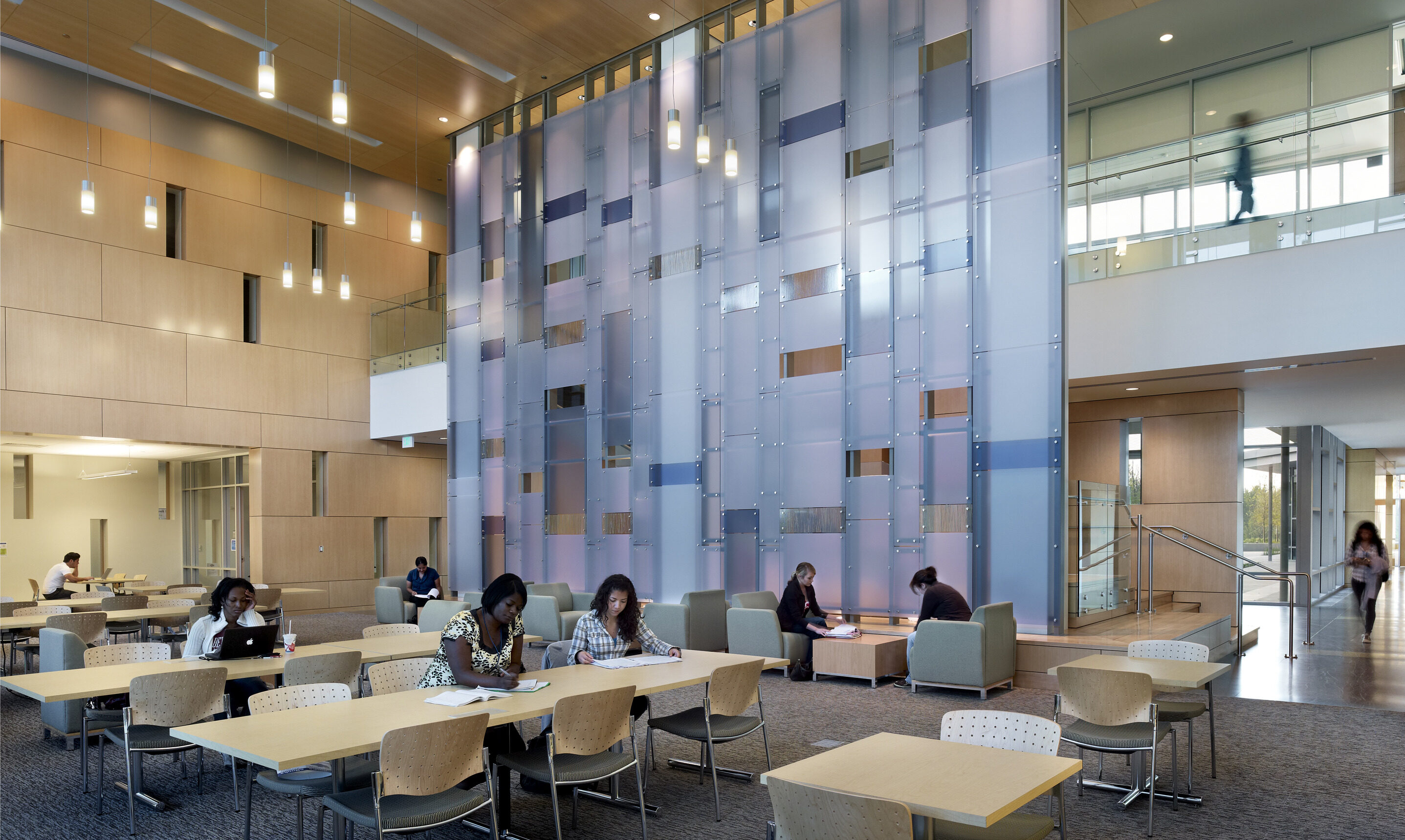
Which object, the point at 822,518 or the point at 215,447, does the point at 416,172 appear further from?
the point at 822,518

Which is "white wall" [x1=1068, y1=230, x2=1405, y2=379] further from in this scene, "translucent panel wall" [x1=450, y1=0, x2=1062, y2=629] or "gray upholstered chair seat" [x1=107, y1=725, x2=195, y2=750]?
"gray upholstered chair seat" [x1=107, y1=725, x2=195, y2=750]

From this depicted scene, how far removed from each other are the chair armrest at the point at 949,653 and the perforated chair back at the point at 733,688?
3484 millimetres

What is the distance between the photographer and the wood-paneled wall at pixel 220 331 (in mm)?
13422

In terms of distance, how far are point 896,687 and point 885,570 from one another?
1660 mm

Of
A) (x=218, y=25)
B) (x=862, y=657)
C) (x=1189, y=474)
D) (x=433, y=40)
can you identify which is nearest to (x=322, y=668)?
(x=862, y=657)

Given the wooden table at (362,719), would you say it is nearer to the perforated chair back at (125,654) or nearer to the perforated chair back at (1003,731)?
the perforated chair back at (1003,731)

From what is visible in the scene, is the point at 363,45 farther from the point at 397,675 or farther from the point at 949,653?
the point at 949,653

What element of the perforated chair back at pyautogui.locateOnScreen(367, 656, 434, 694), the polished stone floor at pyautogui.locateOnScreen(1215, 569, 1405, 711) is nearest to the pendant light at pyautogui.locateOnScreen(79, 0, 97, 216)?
the perforated chair back at pyautogui.locateOnScreen(367, 656, 434, 694)

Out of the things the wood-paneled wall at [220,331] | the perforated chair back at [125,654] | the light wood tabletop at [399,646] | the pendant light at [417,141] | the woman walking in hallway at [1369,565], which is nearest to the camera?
the perforated chair back at [125,654]

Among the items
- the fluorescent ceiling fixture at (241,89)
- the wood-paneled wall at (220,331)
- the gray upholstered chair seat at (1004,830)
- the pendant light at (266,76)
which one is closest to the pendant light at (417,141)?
the fluorescent ceiling fixture at (241,89)

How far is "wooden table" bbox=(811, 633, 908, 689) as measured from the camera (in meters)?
9.00

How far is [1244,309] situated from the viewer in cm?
952

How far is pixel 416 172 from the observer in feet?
53.8

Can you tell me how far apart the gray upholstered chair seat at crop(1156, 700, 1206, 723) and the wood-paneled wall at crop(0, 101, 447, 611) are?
14.5 m
